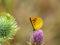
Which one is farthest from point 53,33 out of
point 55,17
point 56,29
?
point 55,17

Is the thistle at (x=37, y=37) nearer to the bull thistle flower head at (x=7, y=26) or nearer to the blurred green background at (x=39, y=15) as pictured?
the bull thistle flower head at (x=7, y=26)

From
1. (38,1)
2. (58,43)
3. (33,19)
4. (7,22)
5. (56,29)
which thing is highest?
(38,1)

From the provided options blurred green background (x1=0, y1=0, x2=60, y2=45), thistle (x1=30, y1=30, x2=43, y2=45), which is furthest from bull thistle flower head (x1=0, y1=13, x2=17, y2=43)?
blurred green background (x1=0, y1=0, x2=60, y2=45)

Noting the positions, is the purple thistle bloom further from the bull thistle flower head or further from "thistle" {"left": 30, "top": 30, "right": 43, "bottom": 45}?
the bull thistle flower head

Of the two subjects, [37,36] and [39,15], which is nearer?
[37,36]

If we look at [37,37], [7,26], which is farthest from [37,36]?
[7,26]

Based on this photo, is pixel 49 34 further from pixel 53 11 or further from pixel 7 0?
pixel 7 0

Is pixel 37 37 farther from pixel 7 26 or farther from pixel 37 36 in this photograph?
pixel 7 26
